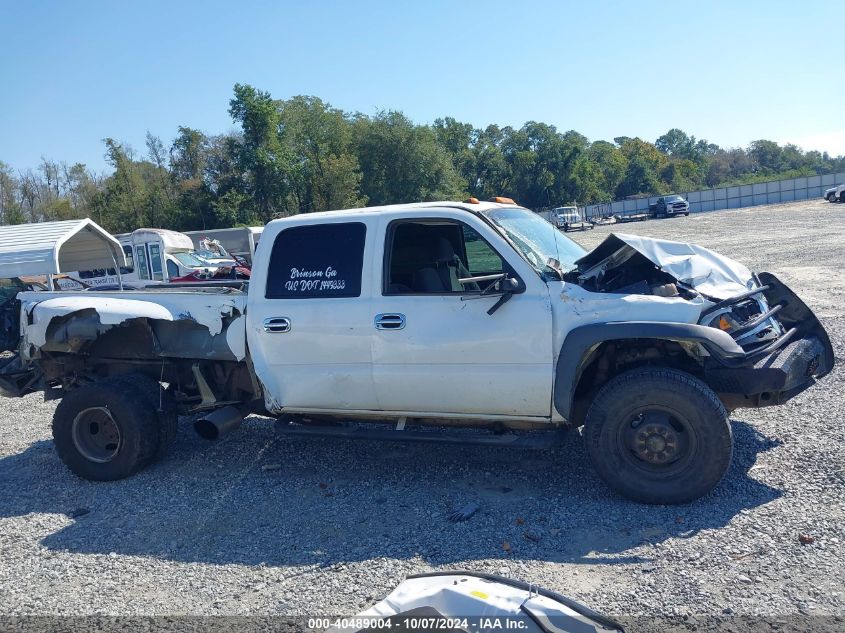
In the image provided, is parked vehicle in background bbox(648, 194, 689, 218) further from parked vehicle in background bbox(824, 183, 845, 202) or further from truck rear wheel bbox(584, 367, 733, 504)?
truck rear wheel bbox(584, 367, 733, 504)

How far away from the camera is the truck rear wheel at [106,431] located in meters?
5.79

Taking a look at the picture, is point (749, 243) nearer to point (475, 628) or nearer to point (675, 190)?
point (475, 628)

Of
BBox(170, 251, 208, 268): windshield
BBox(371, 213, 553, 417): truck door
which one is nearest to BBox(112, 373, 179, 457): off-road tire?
BBox(371, 213, 553, 417): truck door

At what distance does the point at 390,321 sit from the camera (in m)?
5.08

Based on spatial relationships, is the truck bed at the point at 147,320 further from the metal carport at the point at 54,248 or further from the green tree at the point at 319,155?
the green tree at the point at 319,155

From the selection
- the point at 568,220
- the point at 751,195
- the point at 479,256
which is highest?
the point at 751,195

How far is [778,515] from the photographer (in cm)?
434

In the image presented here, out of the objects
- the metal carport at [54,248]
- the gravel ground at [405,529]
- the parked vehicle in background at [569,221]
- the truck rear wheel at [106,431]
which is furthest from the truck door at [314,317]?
the parked vehicle in background at [569,221]

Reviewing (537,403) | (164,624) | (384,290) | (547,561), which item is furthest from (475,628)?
(384,290)

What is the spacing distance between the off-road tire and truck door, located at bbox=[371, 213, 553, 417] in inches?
79.4

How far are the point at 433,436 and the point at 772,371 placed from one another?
228 centimetres

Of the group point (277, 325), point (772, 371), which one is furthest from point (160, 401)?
point (772, 371)

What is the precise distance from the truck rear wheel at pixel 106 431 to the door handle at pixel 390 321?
2.22 metres

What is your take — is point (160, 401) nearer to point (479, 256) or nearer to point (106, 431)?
point (106, 431)
